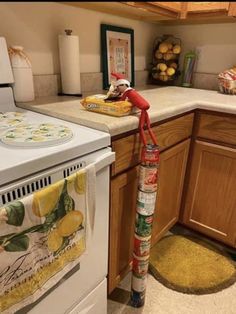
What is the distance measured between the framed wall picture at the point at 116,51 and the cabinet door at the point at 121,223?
77 centimetres

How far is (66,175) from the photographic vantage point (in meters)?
0.64

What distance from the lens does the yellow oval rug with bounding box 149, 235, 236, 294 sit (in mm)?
1255

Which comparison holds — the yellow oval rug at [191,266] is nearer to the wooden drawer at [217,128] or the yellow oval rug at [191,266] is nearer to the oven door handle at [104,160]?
the wooden drawer at [217,128]

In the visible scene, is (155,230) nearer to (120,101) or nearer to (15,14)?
(120,101)

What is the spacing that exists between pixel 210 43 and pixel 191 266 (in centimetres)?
146

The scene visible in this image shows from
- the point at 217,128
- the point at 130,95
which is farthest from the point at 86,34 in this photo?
the point at 217,128

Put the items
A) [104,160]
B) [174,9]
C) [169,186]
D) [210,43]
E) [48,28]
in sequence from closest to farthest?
[104,160]
[48,28]
[169,186]
[174,9]
[210,43]

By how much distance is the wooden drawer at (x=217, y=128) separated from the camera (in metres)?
1.21

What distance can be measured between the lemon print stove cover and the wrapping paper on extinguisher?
0.28m

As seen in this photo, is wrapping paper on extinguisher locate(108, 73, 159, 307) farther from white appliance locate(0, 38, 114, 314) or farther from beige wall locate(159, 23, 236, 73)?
A: beige wall locate(159, 23, 236, 73)

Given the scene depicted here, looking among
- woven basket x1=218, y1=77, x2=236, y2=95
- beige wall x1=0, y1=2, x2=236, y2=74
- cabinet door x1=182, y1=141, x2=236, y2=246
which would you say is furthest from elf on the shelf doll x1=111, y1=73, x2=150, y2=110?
woven basket x1=218, y1=77, x2=236, y2=95

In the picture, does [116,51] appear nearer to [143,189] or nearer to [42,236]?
[143,189]

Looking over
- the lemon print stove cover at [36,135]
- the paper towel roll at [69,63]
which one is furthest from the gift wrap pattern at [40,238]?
the paper towel roll at [69,63]

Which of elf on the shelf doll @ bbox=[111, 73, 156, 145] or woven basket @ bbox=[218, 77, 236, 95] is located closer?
elf on the shelf doll @ bbox=[111, 73, 156, 145]
